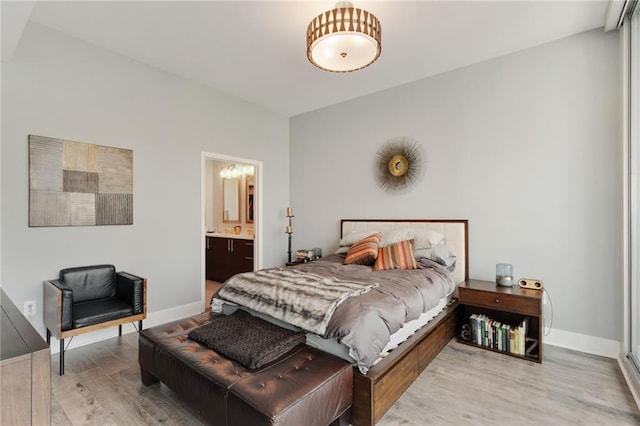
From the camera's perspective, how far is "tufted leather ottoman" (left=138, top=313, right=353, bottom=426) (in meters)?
1.47

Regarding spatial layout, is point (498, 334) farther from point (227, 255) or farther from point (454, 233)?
point (227, 255)

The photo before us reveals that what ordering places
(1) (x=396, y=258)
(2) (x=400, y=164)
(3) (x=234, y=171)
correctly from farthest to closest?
(3) (x=234, y=171)
(2) (x=400, y=164)
(1) (x=396, y=258)

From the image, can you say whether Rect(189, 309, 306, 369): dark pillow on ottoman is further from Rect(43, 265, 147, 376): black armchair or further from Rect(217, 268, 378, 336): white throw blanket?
Rect(43, 265, 147, 376): black armchair

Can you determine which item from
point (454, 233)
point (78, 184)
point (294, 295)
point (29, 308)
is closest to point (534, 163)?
point (454, 233)

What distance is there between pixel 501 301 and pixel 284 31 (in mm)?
3115

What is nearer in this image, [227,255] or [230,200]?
[227,255]

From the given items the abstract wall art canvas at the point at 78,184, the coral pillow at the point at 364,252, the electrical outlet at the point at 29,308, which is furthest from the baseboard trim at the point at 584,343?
the electrical outlet at the point at 29,308

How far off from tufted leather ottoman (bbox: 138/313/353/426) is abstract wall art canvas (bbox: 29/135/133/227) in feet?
5.44

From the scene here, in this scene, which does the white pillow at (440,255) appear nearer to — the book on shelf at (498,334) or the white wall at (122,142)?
the book on shelf at (498,334)

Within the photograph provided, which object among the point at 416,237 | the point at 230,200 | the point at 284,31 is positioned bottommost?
the point at 416,237

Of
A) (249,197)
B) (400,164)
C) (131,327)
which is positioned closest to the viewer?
(131,327)

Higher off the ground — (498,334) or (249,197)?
(249,197)

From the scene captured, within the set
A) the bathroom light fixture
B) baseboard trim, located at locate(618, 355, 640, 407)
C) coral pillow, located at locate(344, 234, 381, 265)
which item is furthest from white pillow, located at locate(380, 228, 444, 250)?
the bathroom light fixture

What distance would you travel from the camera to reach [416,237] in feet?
11.5
